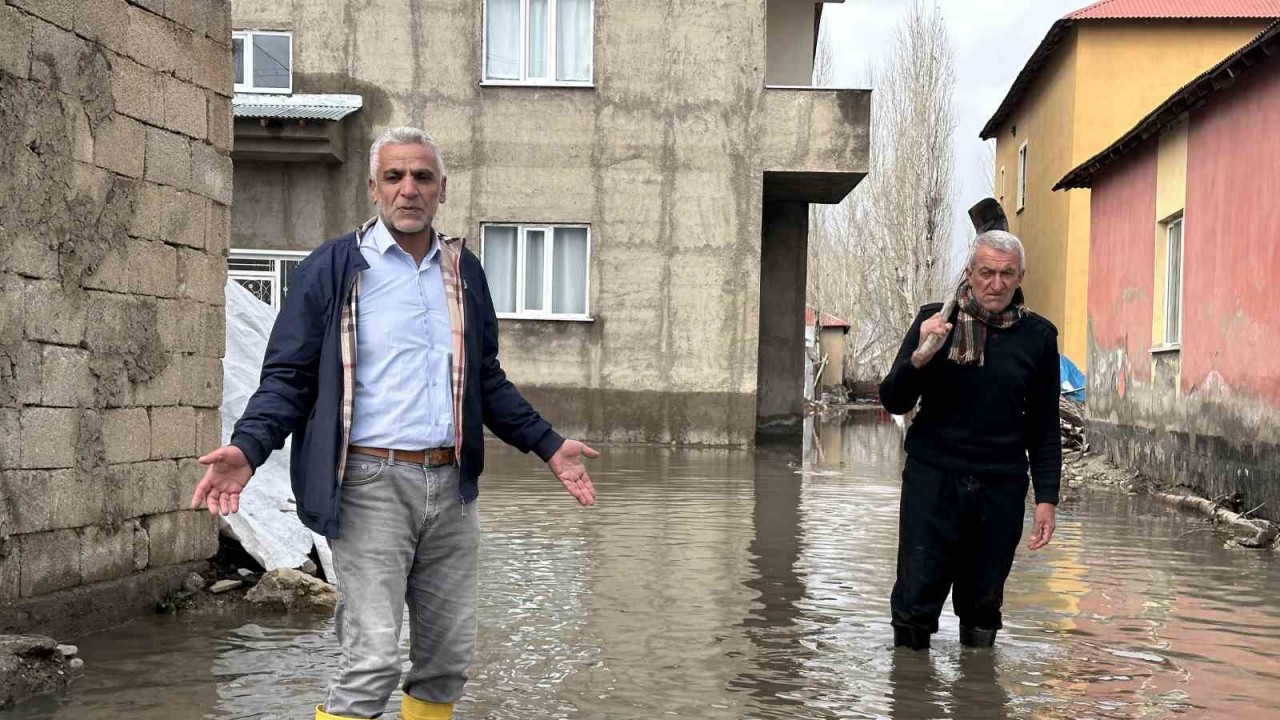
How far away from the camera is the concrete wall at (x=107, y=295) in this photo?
6543mm

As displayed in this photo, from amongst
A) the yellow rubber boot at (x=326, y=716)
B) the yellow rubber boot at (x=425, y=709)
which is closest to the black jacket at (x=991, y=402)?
the yellow rubber boot at (x=425, y=709)

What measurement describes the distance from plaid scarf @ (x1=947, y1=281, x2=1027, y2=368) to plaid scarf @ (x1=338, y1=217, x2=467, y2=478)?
2.51m

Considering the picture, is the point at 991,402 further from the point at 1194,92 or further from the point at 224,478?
the point at 1194,92

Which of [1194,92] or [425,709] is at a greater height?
[1194,92]

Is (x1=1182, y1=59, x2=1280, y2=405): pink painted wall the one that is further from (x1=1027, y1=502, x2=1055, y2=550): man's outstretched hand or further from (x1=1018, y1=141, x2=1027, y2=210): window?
(x1=1018, y1=141, x2=1027, y2=210): window

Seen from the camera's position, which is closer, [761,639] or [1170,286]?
[761,639]

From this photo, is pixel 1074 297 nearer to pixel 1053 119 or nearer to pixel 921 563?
pixel 1053 119

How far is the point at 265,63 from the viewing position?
20906mm

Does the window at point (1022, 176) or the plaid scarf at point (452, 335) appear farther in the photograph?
the window at point (1022, 176)

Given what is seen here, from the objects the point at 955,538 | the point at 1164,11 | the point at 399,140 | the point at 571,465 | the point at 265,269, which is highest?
the point at 1164,11

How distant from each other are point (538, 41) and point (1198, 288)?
997 centimetres

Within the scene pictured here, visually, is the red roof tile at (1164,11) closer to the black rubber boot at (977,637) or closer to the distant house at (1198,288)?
the distant house at (1198,288)

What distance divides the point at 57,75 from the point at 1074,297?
925 inches

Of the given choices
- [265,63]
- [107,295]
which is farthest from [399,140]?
[265,63]
